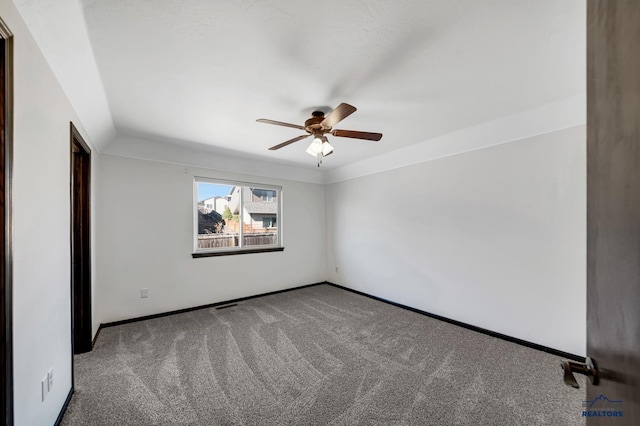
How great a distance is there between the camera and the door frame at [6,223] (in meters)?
0.99

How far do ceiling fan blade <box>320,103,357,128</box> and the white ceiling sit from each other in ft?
0.73

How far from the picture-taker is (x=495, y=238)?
277 cm

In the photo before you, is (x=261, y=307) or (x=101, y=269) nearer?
(x=101, y=269)

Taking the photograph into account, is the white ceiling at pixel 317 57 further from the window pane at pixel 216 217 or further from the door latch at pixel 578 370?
the door latch at pixel 578 370

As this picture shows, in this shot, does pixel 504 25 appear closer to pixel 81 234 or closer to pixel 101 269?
pixel 81 234

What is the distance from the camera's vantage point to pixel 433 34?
1.47 meters

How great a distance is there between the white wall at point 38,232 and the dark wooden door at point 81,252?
2.52 feet

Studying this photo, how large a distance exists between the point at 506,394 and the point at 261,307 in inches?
114

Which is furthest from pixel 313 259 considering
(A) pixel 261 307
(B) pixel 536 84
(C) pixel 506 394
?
(B) pixel 536 84

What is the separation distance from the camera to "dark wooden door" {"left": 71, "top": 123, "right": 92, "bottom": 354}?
240 cm

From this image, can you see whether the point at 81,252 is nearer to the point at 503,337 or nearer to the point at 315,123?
the point at 315,123

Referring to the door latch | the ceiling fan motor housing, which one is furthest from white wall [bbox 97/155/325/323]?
the door latch

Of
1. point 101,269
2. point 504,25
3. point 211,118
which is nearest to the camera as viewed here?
point 504,25

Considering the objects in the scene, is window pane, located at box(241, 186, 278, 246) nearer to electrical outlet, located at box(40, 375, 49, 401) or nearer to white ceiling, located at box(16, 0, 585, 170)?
white ceiling, located at box(16, 0, 585, 170)
